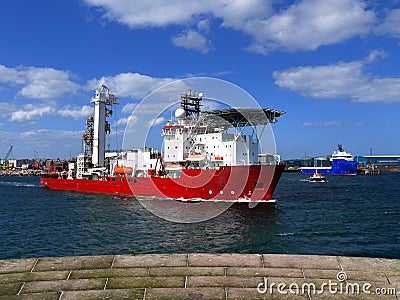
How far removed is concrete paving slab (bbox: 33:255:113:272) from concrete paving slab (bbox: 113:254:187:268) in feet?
0.69

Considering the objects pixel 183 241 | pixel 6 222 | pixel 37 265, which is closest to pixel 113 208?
pixel 6 222

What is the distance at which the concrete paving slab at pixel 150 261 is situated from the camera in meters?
6.47

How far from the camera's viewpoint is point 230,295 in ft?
17.4

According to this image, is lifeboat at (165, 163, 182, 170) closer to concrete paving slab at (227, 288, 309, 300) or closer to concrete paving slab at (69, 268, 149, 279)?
concrete paving slab at (69, 268, 149, 279)

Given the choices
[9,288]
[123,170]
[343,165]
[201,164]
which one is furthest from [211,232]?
[343,165]

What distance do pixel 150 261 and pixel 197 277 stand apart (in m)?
1.14

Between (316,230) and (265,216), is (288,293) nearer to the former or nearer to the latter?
(316,230)

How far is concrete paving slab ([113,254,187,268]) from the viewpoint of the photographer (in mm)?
6473

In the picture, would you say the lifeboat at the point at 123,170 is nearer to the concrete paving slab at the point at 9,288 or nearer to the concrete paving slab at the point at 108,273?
the concrete paving slab at the point at 108,273

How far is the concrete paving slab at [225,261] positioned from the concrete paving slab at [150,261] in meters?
0.22

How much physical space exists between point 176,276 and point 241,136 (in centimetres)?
3069

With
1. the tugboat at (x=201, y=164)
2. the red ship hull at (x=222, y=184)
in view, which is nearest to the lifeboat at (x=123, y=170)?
the tugboat at (x=201, y=164)

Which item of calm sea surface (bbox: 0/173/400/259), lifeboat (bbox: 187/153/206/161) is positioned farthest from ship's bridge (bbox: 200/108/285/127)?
calm sea surface (bbox: 0/173/400/259)

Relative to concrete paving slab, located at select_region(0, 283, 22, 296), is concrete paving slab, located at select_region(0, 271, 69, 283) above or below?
above
